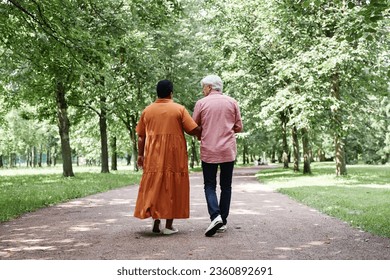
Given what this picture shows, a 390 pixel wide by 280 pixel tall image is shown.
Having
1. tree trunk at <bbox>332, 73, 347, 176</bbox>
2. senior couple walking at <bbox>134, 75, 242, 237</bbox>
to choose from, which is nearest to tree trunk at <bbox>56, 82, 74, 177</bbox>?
tree trunk at <bbox>332, 73, 347, 176</bbox>

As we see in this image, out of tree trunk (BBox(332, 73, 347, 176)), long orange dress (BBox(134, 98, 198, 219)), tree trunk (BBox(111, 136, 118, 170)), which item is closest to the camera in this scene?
long orange dress (BBox(134, 98, 198, 219))

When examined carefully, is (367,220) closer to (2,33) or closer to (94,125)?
(2,33)

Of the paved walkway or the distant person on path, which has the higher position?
the distant person on path

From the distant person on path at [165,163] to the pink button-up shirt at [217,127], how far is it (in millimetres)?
193

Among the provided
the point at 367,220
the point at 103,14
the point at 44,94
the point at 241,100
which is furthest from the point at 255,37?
the point at 367,220

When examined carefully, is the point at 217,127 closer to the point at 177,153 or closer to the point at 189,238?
the point at 177,153

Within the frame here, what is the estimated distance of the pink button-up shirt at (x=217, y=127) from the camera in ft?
19.4

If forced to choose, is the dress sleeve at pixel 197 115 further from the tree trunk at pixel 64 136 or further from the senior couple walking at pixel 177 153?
the tree trunk at pixel 64 136

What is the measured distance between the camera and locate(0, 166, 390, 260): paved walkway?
15.6ft

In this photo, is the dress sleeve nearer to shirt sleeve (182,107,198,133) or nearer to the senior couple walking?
the senior couple walking

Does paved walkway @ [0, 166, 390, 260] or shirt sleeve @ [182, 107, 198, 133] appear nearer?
paved walkway @ [0, 166, 390, 260]

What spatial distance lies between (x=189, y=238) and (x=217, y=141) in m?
1.39

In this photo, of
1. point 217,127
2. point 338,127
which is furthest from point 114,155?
point 217,127
